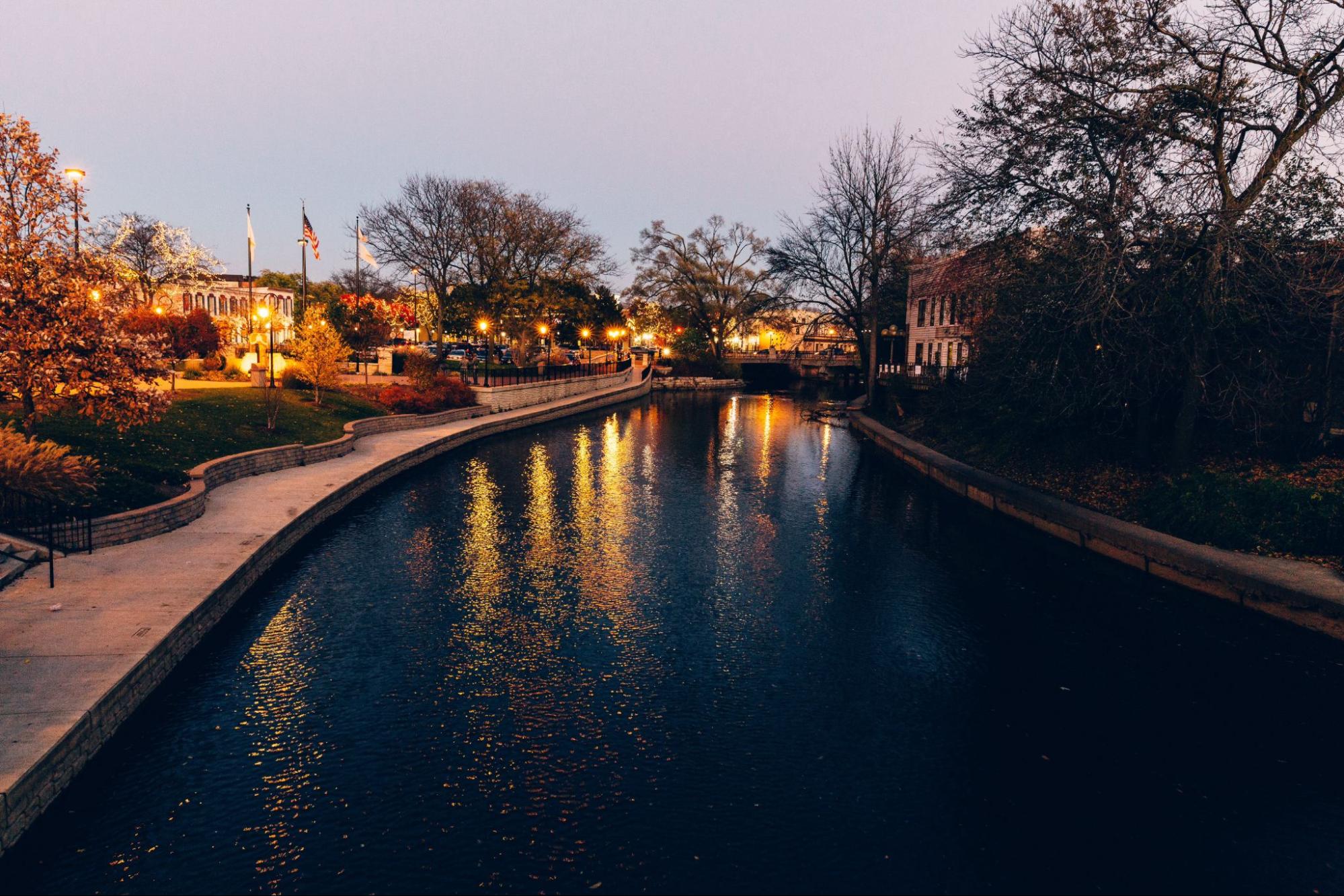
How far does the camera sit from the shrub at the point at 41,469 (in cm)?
1228


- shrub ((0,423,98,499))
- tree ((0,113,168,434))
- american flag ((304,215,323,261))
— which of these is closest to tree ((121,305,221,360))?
american flag ((304,215,323,261))

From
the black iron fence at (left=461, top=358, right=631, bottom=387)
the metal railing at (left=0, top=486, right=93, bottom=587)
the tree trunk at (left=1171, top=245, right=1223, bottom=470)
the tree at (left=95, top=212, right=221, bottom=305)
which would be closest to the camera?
the metal railing at (left=0, top=486, right=93, bottom=587)

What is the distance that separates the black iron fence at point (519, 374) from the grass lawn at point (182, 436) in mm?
12075

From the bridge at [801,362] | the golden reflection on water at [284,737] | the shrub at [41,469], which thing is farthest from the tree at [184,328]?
the bridge at [801,362]

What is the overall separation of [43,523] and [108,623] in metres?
4.38

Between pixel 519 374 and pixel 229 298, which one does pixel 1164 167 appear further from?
pixel 229 298

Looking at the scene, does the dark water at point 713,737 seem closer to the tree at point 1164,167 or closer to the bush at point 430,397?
the tree at point 1164,167

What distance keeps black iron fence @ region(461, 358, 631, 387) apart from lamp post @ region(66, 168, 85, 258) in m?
23.1

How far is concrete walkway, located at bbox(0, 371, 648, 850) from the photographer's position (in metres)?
6.42

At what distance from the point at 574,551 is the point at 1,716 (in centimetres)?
918

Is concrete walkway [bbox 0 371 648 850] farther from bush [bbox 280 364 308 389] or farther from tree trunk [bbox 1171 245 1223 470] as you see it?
tree trunk [bbox 1171 245 1223 470]

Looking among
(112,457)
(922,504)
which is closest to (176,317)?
(112,457)

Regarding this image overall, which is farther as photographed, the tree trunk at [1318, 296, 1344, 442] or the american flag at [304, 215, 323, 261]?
the american flag at [304, 215, 323, 261]

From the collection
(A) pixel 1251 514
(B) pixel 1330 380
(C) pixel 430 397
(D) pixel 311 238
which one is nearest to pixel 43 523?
(A) pixel 1251 514
